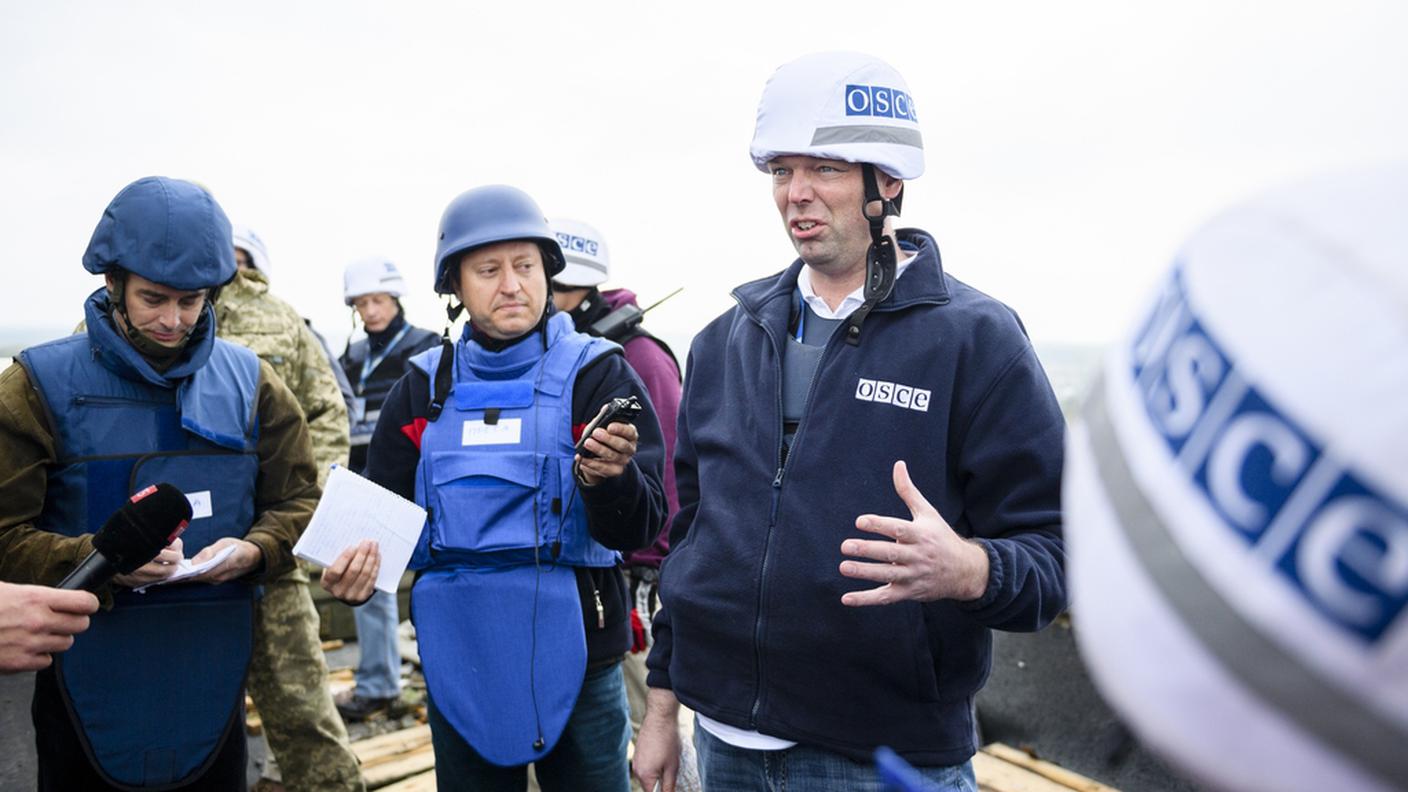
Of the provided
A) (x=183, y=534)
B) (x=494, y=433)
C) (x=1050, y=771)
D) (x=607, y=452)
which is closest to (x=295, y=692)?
(x=183, y=534)

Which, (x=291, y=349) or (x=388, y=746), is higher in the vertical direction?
(x=291, y=349)

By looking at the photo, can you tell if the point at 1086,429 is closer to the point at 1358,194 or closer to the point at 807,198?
the point at 1358,194

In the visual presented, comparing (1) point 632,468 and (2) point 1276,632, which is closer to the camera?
(2) point 1276,632

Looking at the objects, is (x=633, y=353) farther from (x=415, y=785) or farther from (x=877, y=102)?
(x=877, y=102)

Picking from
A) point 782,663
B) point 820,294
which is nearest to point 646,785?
point 782,663

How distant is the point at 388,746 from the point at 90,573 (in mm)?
2502

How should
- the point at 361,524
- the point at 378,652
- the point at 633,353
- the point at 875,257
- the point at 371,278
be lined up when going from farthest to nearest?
the point at 371,278 → the point at 378,652 → the point at 633,353 → the point at 361,524 → the point at 875,257

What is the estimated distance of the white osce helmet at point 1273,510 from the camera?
63 cm

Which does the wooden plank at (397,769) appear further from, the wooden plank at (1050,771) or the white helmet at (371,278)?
the white helmet at (371,278)

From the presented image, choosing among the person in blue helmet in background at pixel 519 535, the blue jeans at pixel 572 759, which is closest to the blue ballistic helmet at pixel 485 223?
the person in blue helmet in background at pixel 519 535

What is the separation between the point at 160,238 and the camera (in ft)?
8.80

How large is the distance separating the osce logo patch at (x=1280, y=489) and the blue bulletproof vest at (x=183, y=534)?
2771mm

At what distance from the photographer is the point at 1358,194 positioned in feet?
2.32

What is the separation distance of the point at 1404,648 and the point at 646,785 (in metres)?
2.01
